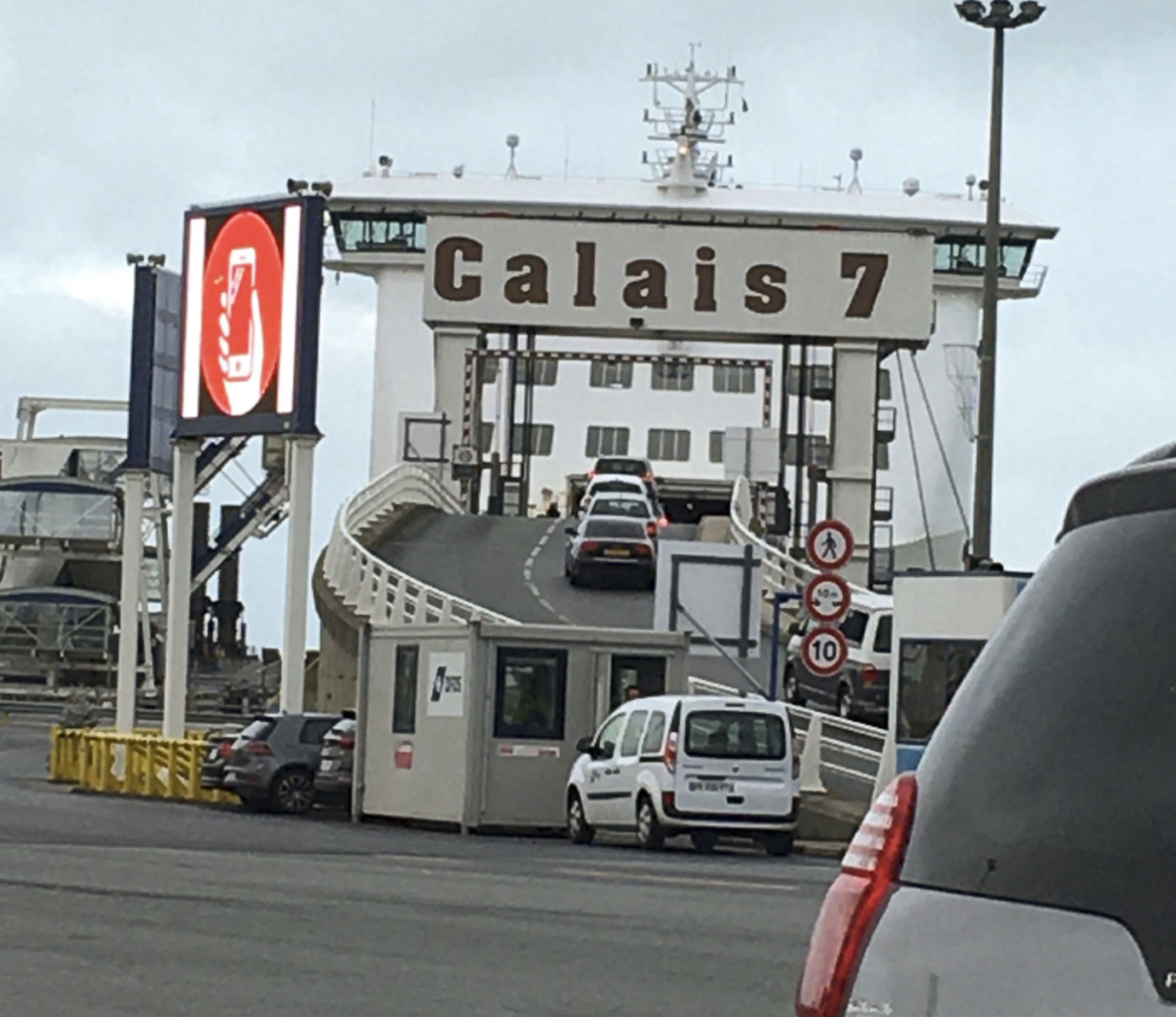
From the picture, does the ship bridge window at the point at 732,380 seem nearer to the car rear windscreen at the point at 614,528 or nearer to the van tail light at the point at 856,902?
the car rear windscreen at the point at 614,528

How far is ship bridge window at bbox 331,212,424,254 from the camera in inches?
2805

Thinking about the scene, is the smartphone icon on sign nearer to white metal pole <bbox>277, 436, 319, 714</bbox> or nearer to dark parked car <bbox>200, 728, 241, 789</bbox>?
white metal pole <bbox>277, 436, 319, 714</bbox>

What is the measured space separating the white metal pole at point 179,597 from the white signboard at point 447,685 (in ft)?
29.7

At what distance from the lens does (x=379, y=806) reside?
28734 mm

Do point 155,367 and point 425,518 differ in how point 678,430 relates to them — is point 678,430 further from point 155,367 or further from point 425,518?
point 155,367

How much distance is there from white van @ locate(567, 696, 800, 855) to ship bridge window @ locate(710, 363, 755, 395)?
48812 millimetres

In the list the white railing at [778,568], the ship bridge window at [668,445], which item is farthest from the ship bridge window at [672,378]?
the white railing at [778,568]

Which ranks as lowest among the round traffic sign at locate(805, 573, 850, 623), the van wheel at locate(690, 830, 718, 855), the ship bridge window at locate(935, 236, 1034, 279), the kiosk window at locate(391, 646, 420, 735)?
the van wheel at locate(690, 830, 718, 855)

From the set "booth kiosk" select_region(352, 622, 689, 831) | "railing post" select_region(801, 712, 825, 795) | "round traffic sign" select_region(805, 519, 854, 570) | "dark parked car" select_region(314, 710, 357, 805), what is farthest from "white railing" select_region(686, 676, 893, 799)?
"dark parked car" select_region(314, 710, 357, 805)

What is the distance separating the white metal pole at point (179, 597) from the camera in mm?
36375

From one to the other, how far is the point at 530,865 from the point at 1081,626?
55.9 feet

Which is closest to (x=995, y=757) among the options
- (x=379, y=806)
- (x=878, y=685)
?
(x=379, y=806)

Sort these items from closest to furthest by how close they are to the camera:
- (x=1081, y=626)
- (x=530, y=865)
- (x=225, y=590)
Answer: (x=1081, y=626) → (x=530, y=865) → (x=225, y=590)

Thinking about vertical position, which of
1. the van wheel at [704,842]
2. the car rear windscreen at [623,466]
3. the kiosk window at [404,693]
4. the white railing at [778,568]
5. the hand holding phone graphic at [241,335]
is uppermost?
the car rear windscreen at [623,466]
